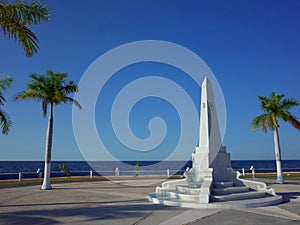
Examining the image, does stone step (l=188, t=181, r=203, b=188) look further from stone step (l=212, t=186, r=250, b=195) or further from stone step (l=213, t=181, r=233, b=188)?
stone step (l=212, t=186, r=250, b=195)

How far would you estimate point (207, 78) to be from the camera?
1666 centimetres

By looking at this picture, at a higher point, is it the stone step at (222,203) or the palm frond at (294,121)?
the palm frond at (294,121)

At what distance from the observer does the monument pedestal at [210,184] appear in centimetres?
1222

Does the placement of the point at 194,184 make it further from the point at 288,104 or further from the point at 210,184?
the point at 288,104

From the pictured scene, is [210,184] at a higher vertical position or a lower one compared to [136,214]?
→ higher

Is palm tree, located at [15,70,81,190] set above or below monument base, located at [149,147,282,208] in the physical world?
above

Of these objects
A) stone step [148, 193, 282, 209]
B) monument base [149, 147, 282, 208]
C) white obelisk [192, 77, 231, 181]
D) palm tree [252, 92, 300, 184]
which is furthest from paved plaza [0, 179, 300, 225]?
palm tree [252, 92, 300, 184]

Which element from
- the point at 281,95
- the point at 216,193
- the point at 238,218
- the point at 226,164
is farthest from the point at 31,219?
the point at 281,95

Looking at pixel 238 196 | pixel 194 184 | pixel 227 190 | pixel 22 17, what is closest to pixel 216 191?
pixel 227 190

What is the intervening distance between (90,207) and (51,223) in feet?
10.3

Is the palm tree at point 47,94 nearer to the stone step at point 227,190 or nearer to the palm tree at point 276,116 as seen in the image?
the stone step at point 227,190

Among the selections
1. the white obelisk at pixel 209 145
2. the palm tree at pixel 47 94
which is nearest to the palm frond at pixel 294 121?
the white obelisk at pixel 209 145

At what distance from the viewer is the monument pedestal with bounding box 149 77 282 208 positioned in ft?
40.1

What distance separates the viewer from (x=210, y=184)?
13070 mm
